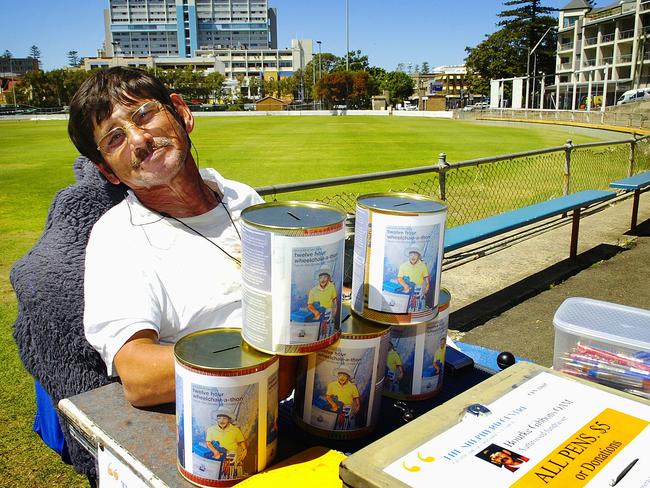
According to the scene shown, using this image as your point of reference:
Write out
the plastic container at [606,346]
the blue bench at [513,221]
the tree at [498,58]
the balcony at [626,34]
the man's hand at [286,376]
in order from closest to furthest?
the man's hand at [286,376]
the plastic container at [606,346]
the blue bench at [513,221]
the balcony at [626,34]
the tree at [498,58]

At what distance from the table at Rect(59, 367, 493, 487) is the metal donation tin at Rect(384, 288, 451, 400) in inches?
1.9

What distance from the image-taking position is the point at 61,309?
7.00ft

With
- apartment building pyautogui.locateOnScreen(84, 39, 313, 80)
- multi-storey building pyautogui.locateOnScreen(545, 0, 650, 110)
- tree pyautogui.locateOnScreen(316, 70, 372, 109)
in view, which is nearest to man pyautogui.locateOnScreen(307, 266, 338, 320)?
multi-storey building pyautogui.locateOnScreen(545, 0, 650, 110)

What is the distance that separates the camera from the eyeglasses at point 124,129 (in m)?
2.08

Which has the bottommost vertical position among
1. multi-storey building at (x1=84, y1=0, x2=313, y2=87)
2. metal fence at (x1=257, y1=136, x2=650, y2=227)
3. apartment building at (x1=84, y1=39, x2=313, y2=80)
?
metal fence at (x1=257, y1=136, x2=650, y2=227)

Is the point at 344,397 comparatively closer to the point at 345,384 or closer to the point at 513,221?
the point at 345,384

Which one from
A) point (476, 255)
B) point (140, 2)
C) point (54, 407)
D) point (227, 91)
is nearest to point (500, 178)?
point (476, 255)

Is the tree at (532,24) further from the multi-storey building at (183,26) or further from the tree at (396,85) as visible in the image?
the multi-storey building at (183,26)

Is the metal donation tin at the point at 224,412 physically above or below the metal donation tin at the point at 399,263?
below

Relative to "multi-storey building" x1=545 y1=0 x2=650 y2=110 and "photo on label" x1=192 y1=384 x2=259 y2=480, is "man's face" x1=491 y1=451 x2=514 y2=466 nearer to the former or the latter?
"photo on label" x1=192 y1=384 x2=259 y2=480

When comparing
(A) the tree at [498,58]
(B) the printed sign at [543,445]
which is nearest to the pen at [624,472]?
(B) the printed sign at [543,445]

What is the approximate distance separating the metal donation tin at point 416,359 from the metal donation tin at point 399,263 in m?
0.10

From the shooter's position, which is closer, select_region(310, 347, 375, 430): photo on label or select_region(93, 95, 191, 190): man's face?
select_region(310, 347, 375, 430): photo on label

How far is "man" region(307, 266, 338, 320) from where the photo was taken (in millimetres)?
1382
